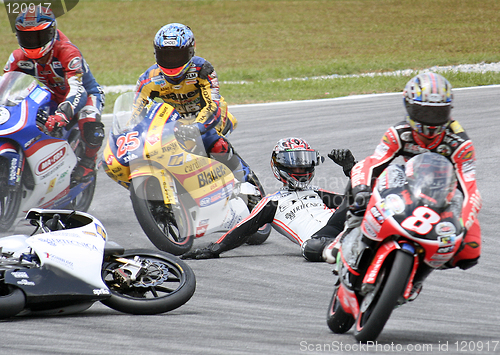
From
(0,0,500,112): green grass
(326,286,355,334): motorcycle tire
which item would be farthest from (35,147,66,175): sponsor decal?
(0,0,500,112): green grass

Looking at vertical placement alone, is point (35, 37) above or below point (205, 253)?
above

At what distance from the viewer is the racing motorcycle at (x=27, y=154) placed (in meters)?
6.91

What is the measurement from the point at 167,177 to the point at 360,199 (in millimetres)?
2660

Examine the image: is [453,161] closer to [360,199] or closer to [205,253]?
[360,199]

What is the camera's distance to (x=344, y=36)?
86.8 feet

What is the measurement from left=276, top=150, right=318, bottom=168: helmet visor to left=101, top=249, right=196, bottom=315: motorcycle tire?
88.6 inches

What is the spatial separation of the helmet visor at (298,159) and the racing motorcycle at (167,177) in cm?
57

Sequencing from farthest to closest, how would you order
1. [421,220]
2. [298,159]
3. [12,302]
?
[298,159], [12,302], [421,220]

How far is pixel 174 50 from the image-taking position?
7102mm

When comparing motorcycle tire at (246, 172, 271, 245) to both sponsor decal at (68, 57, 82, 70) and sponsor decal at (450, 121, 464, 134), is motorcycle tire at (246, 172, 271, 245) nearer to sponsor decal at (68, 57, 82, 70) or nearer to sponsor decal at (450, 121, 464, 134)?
sponsor decal at (68, 57, 82, 70)

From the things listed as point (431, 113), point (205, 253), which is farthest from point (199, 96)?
point (431, 113)

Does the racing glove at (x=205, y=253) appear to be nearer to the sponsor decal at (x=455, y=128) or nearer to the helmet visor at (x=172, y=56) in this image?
the helmet visor at (x=172, y=56)

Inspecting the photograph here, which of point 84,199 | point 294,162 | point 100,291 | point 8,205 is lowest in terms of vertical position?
point 84,199

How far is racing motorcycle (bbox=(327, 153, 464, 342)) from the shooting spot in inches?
140
